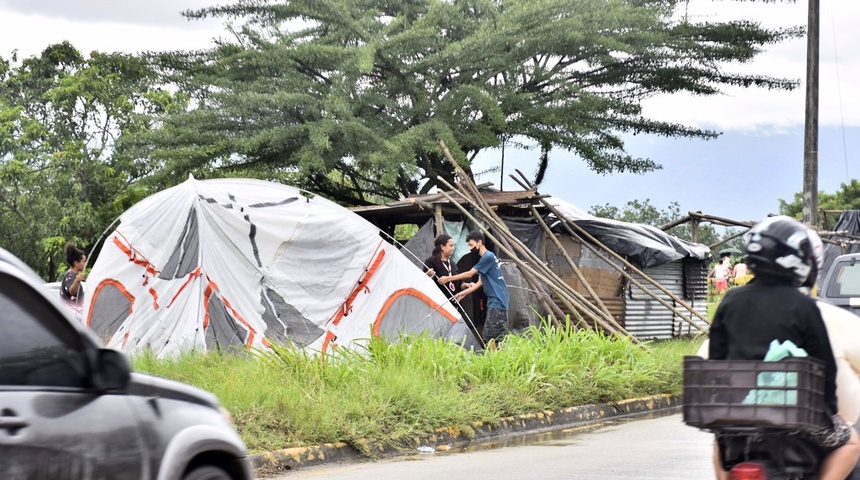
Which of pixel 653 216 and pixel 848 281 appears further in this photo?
pixel 653 216

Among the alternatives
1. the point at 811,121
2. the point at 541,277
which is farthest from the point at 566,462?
the point at 811,121

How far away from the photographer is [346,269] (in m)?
16.4

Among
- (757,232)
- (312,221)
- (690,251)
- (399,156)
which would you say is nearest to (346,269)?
(312,221)

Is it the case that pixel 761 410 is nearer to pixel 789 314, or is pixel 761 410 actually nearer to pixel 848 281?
pixel 789 314

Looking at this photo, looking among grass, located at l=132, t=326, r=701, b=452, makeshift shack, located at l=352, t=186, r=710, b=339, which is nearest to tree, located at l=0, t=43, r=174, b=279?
makeshift shack, located at l=352, t=186, r=710, b=339

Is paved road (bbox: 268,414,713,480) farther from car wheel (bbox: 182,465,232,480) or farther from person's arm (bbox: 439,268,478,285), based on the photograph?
person's arm (bbox: 439,268,478,285)

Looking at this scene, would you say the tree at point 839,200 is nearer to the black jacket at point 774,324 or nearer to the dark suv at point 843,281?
the dark suv at point 843,281

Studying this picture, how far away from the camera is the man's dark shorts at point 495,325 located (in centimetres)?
1575

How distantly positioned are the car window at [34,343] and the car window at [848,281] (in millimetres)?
11362

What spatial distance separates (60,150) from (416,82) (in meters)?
15.4

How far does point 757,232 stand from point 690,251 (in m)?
18.2

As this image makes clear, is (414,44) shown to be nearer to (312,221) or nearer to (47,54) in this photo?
(312,221)

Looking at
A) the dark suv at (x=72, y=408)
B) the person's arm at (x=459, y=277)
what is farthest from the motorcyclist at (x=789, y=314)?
the person's arm at (x=459, y=277)

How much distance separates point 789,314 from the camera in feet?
16.1
